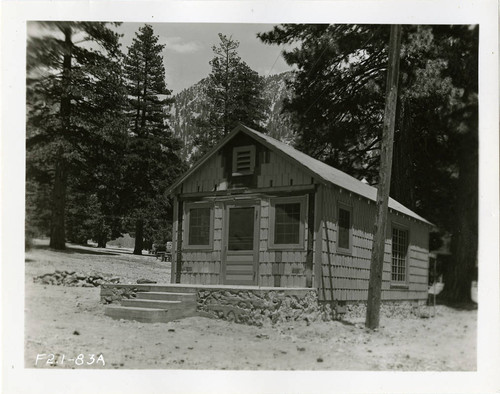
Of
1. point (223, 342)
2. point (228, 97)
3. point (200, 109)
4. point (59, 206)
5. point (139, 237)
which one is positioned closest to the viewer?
point (223, 342)

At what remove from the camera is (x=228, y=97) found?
36.7 ft

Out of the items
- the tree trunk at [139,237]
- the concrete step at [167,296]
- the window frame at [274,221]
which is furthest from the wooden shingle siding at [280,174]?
the tree trunk at [139,237]

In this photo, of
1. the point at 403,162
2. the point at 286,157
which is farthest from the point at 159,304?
the point at 403,162

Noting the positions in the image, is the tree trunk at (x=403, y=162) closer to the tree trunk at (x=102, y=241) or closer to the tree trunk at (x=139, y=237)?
the tree trunk at (x=139, y=237)

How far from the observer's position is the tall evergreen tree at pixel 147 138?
33.2 feet

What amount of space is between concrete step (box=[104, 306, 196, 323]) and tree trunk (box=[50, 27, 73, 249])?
4.84 feet

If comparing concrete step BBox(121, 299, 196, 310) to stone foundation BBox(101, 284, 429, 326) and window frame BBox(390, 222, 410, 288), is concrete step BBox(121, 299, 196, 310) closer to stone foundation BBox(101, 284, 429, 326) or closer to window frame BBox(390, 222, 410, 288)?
stone foundation BBox(101, 284, 429, 326)

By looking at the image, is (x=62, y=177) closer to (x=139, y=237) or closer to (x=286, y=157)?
(x=139, y=237)

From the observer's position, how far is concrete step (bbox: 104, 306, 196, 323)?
10445 mm

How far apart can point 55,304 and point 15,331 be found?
86 centimetres

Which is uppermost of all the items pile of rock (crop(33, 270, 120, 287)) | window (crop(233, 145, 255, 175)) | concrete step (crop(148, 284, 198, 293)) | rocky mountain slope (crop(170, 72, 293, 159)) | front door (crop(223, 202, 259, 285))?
rocky mountain slope (crop(170, 72, 293, 159))

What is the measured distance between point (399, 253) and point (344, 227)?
8.23 ft

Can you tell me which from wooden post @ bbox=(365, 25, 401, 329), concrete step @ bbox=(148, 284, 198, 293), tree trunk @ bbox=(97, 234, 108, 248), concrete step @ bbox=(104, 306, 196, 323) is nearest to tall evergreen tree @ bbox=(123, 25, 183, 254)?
tree trunk @ bbox=(97, 234, 108, 248)

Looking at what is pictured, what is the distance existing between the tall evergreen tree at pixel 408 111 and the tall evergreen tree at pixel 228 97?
2.31ft
